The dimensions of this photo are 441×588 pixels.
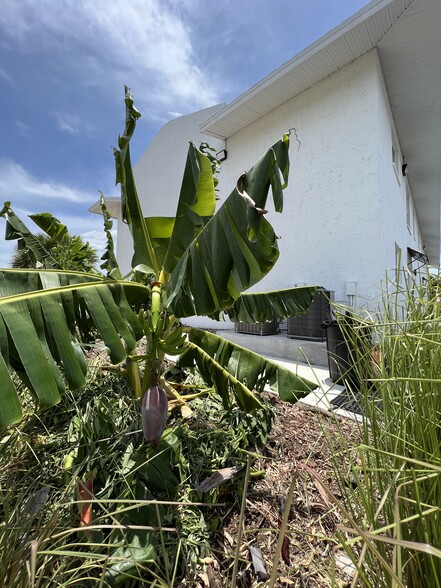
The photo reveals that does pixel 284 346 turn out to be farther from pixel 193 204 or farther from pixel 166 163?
pixel 166 163

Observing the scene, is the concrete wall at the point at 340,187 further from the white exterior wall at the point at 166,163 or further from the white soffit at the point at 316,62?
the white exterior wall at the point at 166,163

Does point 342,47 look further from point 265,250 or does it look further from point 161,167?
point 161,167

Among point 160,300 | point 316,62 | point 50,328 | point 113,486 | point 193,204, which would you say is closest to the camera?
point 50,328

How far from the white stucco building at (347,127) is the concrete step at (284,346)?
46.5 inches

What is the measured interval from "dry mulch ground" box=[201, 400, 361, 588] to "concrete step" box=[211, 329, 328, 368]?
2547mm

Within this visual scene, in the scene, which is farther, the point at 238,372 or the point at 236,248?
the point at 238,372

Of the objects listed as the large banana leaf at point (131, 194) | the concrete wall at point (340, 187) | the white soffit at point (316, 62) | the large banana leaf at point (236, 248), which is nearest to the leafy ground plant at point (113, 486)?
the large banana leaf at point (236, 248)

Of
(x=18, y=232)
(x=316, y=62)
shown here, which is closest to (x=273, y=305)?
(x=18, y=232)

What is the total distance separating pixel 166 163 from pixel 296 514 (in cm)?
1284

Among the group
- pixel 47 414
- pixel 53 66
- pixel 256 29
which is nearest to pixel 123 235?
pixel 53 66

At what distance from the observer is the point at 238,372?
2078 millimetres

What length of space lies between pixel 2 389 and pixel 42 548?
648mm

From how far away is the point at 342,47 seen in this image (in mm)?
5605

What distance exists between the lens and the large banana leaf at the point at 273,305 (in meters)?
2.58
